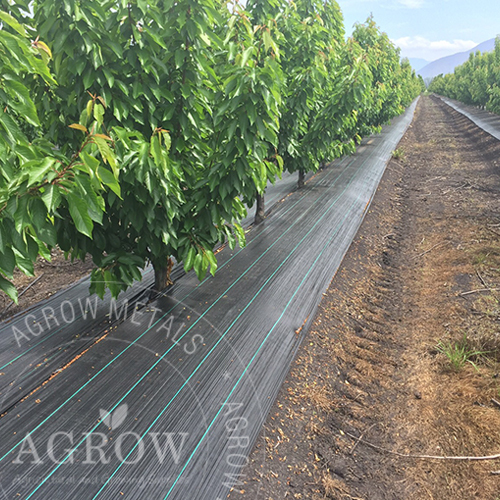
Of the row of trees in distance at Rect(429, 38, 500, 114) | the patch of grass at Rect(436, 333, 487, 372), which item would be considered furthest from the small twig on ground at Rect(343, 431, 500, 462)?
the row of trees in distance at Rect(429, 38, 500, 114)

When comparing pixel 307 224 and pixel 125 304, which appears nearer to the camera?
pixel 125 304

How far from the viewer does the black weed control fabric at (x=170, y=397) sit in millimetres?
2083

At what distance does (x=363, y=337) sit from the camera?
395 cm

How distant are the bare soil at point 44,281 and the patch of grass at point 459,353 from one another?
14.2 ft

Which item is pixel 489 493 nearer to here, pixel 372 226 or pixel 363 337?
pixel 363 337

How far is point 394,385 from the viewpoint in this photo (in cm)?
329

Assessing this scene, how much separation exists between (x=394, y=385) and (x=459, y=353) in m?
0.67

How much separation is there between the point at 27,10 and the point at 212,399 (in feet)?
9.30

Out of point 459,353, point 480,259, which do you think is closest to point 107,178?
point 459,353

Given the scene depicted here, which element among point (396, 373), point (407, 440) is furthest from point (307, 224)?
point (407, 440)

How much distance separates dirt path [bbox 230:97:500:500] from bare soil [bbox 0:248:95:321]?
340 cm

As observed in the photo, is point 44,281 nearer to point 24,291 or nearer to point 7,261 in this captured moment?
point 24,291

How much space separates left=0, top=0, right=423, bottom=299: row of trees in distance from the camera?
1675 millimetres

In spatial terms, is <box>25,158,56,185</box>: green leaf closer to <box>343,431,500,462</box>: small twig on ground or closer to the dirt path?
the dirt path
